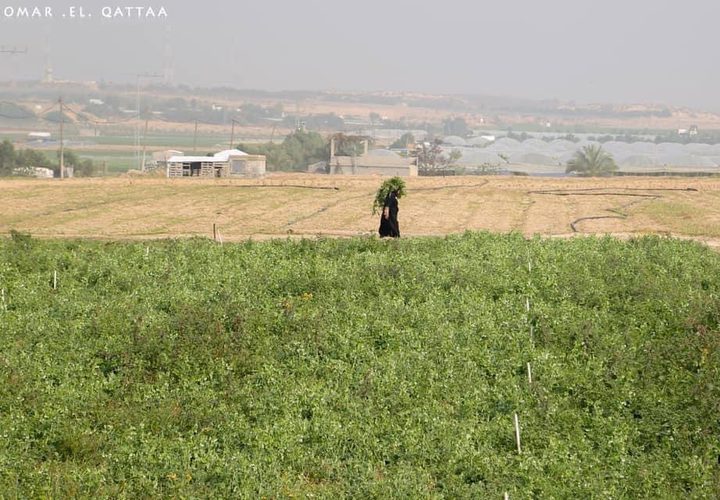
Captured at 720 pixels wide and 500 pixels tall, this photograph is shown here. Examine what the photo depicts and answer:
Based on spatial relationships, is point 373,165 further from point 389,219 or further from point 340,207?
point 389,219

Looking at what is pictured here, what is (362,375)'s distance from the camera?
16.8 metres

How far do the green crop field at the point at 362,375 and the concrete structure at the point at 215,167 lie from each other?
146ft

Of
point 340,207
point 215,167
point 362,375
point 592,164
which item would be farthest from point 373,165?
point 362,375

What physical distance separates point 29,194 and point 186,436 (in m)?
34.2

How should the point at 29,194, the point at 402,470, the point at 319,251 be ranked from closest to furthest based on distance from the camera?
the point at 402,470
the point at 319,251
the point at 29,194

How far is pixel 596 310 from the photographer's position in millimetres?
19781

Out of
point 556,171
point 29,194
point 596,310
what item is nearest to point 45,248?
point 596,310

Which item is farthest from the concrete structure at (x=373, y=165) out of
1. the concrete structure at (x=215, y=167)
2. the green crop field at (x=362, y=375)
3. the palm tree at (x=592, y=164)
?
the green crop field at (x=362, y=375)

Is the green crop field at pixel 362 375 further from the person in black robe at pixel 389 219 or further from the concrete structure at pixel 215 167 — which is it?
the concrete structure at pixel 215 167

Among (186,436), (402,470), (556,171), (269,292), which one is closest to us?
(402,470)

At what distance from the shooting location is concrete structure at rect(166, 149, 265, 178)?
68.1 meters

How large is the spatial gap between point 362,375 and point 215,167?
53.3 metres

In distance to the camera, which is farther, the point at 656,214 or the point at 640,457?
the point at 656,214

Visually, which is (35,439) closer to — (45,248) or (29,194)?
(45,248)
